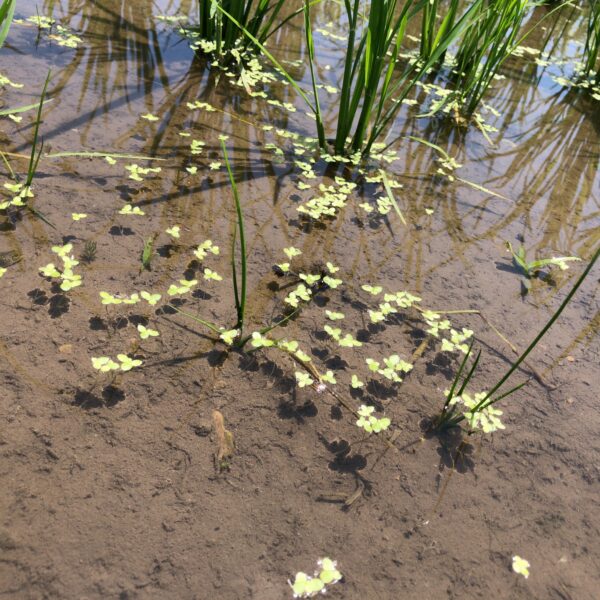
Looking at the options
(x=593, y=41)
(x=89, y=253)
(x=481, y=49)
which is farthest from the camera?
(x=593, y=41)

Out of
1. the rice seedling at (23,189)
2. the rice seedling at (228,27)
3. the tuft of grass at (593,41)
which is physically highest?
the tuft of grass at (593,41)

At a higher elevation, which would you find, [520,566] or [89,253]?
[89,253]

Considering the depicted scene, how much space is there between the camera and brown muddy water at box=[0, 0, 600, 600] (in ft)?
3.92

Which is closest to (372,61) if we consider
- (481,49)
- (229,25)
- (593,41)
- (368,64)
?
(368,64)

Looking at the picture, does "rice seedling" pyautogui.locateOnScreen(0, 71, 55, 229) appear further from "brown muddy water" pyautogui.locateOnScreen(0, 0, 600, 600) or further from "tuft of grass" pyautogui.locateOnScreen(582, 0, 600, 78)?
"tuft of grass" pyautogui.locateOnScreen(582, 0, 600, 78)

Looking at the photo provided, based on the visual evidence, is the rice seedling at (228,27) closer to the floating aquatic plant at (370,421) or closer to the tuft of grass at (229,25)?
the tuft of grass at (229,25)

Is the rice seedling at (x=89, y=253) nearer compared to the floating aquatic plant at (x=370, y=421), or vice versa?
the floating aquatic plant at (x=370, y=421)

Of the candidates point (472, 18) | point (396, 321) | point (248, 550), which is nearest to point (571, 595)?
point (248, 550)

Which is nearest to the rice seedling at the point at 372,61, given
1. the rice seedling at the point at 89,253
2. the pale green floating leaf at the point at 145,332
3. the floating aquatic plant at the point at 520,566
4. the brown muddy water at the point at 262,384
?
the brown muddy water at the point at 262,384

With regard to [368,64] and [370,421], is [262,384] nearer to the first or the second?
[370,421]

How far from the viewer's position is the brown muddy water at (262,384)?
1193 mm

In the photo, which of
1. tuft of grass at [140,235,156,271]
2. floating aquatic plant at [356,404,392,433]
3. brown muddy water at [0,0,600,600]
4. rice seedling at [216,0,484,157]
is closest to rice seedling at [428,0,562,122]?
rice seedling at [216,0,484,157]

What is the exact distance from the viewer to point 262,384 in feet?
5.01

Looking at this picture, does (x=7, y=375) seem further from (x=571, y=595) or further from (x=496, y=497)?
(x=571, y=595)
